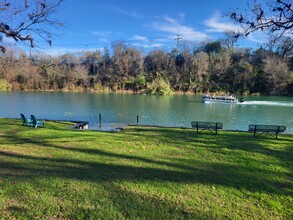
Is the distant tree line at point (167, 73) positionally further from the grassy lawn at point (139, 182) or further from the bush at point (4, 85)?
the grassy lawn at point (139, 182)

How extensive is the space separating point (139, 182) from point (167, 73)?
82468mm

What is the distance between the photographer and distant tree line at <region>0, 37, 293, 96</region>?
7400 cm

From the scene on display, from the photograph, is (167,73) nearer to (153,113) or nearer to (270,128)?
(153,113)

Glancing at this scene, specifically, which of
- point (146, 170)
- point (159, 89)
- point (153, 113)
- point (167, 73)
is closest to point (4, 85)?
point (159, 89)

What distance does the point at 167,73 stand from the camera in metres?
86.2

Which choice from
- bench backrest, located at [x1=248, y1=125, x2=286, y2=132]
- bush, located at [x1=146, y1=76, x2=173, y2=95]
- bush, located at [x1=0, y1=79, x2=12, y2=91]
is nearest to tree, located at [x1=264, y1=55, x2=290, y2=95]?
bush, located at [x1=146, y1=76, x2=173, y2=95]

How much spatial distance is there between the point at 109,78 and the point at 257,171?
8123 cm

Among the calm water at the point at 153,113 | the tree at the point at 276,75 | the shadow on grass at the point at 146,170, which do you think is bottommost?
the calm water at the point at 153,113

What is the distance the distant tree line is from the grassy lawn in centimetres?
6347

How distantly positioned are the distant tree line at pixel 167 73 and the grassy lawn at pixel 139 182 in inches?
2499

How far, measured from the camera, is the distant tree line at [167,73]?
7400 cm

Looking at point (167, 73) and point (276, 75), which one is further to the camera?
point (167, 73)

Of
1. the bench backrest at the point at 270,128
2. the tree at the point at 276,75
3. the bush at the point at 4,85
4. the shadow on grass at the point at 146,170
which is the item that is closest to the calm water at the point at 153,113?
the bench backrest at the point at 270,128

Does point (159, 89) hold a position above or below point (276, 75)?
below
